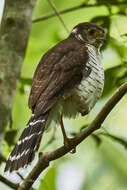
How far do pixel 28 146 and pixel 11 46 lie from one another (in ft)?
2.74

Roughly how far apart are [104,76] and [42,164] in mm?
1071

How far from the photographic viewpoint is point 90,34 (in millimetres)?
4984

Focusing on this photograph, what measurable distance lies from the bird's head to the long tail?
1.15 metres

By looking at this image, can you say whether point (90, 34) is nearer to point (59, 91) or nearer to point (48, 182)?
point (59, 91)

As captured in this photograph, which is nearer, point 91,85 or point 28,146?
point 28,146

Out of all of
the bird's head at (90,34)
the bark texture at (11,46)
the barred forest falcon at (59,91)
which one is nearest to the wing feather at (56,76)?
the barred forest falcon at (59,91)

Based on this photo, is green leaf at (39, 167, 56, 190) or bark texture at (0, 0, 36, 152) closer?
green leaf at (39, 167, 56, 190)

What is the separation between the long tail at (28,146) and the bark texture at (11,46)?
16 cm

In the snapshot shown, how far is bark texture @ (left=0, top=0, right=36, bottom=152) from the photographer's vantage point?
3.96 m

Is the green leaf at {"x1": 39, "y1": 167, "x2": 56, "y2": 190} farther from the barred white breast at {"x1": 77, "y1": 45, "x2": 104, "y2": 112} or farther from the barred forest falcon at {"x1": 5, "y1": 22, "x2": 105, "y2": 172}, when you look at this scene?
the barred white breast at {"x1": 77, "y1": 45, "x2": 104, "y2": 112}

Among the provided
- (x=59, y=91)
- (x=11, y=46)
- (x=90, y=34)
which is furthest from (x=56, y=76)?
(x=90, y=34)

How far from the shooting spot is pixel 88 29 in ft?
16.4

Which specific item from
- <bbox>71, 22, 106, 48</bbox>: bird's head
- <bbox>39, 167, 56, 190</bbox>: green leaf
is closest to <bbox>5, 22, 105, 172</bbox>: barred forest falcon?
<bbox>39, 167, 56, 190</bbox>: green leaf

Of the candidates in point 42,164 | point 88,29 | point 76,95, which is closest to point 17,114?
point 88,29
